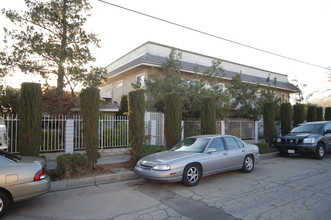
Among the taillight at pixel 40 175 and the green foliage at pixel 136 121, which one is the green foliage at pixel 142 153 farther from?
the taillight at pixel 40 175

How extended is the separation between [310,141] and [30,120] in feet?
37.7

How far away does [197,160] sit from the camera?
20.9 feet

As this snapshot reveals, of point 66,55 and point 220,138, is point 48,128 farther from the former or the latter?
point 220,138

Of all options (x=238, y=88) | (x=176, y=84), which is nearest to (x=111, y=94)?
(x=176, y=84)

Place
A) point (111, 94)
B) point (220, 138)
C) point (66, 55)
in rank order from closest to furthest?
point (220, 138)
point (66, 55)
point (111, 94)

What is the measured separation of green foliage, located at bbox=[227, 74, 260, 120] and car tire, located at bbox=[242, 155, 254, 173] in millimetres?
7867

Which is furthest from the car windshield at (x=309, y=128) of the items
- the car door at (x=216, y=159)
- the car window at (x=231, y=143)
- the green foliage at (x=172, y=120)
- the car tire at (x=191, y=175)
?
the car tire at (x=191, y=175)

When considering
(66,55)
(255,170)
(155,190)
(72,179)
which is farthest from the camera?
(66,55)

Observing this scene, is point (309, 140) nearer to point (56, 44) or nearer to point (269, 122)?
point (269, 122)

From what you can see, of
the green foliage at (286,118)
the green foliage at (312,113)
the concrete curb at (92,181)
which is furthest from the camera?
the green foliage at (312,113)

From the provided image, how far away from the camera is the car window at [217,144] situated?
7.11 m

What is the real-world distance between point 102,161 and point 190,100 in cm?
605

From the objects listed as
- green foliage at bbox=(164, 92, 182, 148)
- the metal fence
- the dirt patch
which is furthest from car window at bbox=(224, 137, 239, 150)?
Result: the metal fence

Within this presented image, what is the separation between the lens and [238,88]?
1570 centimetres
